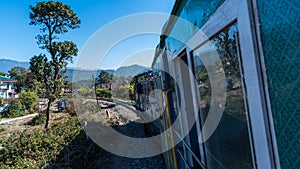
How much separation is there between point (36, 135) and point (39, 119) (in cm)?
684

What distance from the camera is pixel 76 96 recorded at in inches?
603

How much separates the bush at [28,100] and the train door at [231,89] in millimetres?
21101

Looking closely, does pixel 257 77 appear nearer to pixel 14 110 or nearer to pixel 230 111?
pixel 230 111

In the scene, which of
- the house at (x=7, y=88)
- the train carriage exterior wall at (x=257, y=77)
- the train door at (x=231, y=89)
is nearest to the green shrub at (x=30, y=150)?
the train door at (x=231, y=89)

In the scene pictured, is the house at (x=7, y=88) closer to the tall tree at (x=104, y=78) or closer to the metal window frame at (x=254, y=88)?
the tall tree at (x=104, y=78)

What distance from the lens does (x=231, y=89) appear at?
0.93 meters

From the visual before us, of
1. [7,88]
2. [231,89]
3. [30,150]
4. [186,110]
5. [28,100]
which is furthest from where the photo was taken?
[7,88]

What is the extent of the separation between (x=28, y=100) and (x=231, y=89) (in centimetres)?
2172

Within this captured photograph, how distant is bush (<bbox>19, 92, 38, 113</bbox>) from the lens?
17672mm

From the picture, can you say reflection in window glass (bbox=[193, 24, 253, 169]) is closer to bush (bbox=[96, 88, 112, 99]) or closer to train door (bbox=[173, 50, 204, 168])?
train door (bbox=[173, 50, 204, 168])

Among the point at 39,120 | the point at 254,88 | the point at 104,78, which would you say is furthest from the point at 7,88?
the point at 254,88

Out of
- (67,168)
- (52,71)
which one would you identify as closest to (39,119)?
(52,71)

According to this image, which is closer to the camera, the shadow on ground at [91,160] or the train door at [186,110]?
the train door at [186,110]

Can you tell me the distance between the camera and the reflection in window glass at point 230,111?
82cm
